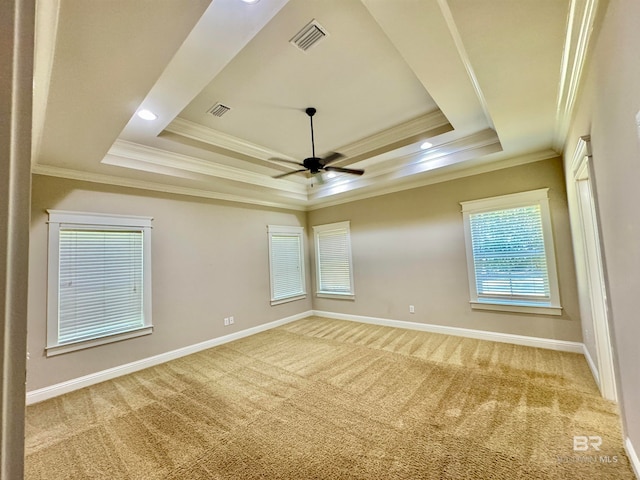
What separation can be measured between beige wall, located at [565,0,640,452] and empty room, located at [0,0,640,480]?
0.07 ft

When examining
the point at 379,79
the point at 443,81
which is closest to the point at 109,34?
the point at 379,79

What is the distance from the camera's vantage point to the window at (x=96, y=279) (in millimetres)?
3281

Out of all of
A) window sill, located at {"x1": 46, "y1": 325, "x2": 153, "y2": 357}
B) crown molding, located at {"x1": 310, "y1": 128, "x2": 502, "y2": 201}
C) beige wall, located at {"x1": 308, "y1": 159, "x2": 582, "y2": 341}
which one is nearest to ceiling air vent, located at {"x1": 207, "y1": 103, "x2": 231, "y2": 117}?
crown molding, located at {"x1": 310, "y1": 128, "x2": 502, "y2": 201}

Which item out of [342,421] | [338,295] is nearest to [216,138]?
[342,421]

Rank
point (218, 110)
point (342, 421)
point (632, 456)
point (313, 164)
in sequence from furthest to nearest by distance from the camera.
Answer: point (313, 164), point (218, 110), point (342, 421), point (632, 456)

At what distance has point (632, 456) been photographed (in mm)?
1804

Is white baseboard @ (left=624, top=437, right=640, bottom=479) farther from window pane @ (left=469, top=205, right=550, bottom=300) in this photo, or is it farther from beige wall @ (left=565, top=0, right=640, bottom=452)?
window pane @ (left=469, top=205, right=550, bottom=300)

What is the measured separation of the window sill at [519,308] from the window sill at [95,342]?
16.0ft

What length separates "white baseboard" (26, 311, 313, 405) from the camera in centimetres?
315

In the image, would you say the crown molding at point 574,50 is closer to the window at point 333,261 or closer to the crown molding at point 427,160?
the crown molding at point 427,160

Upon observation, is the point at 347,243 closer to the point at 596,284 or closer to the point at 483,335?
the point at 483,335

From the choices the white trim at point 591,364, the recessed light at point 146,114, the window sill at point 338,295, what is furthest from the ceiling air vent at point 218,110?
the white trim at point 591,364

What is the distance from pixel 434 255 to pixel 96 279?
195 inches

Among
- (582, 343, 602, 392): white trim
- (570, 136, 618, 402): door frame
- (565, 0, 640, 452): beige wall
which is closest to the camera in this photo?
(565, 0, 640, 452): beige wall
